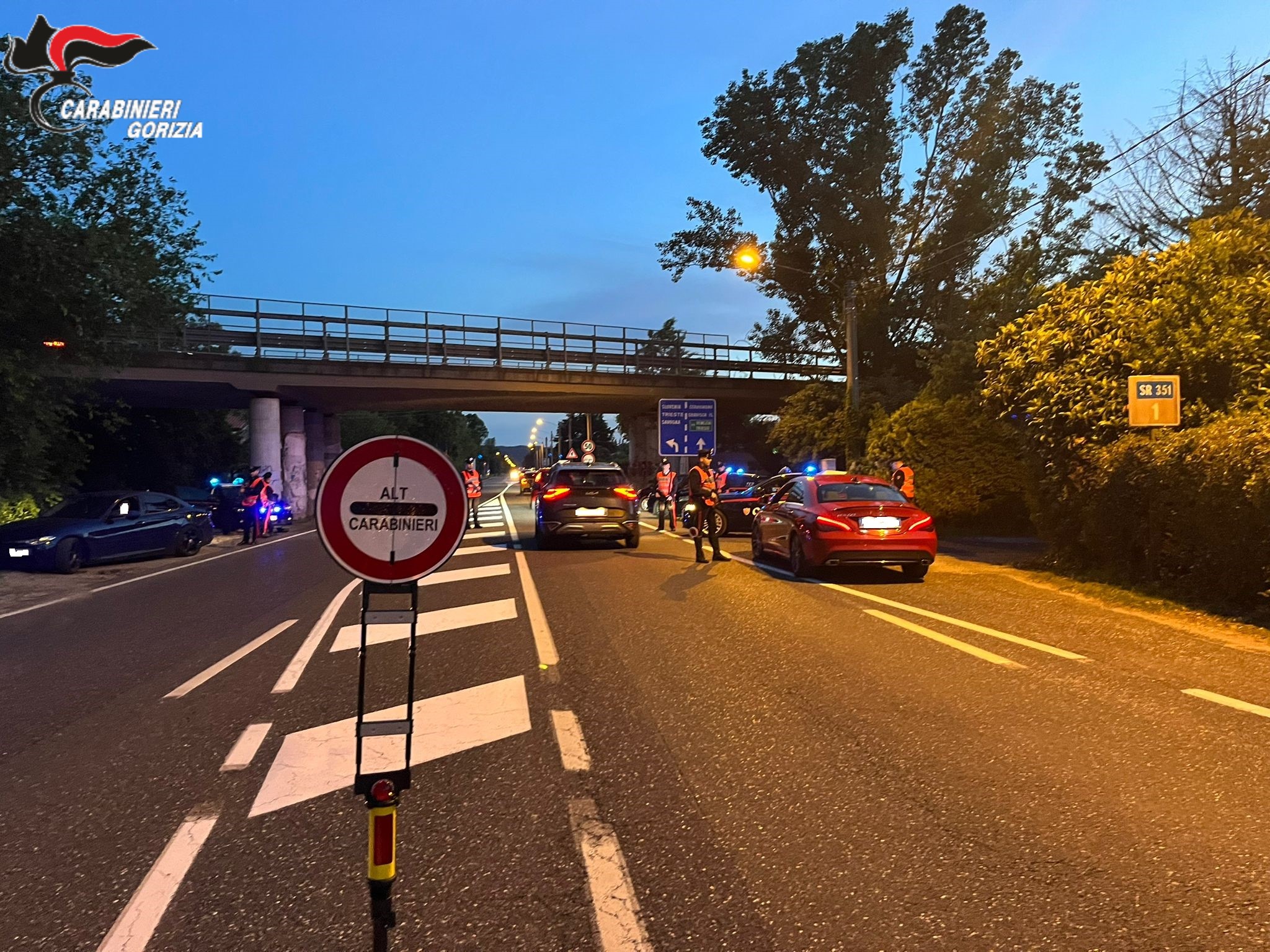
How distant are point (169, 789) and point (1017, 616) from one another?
322 inches

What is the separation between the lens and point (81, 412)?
3528 cm

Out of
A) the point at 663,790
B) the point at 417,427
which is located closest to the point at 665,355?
the point at 663,790

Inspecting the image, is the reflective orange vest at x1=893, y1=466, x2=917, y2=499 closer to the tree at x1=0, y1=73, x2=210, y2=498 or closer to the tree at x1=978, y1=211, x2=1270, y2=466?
→ the tree at x1=978, y1=211, x2=1270, y2=466

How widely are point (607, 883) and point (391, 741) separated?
2.49 meters

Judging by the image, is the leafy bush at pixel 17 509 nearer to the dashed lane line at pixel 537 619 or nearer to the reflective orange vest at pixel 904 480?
the dashed lane line at pixel 537 619

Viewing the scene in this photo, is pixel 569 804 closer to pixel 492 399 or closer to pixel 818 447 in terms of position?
pixel 818 447

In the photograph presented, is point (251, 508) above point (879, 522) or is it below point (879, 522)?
below

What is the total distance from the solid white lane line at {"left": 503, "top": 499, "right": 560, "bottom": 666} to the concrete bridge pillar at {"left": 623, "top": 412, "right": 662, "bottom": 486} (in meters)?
35.4

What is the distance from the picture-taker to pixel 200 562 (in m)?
18.2

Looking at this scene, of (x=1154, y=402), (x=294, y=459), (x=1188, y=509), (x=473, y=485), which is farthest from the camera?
(x=294, y=459)

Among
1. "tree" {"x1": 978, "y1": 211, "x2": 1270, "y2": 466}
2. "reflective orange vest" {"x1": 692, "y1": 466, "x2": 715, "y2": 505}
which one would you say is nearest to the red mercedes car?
"reflective orange vest" {"x1": 692, "y1": 466, "x2": 715, "y2": 505}

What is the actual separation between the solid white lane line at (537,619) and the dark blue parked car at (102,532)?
7441mm

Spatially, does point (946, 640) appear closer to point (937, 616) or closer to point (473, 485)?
point (937, 616)

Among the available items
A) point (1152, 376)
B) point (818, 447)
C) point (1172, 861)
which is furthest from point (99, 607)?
point (818, 447)
